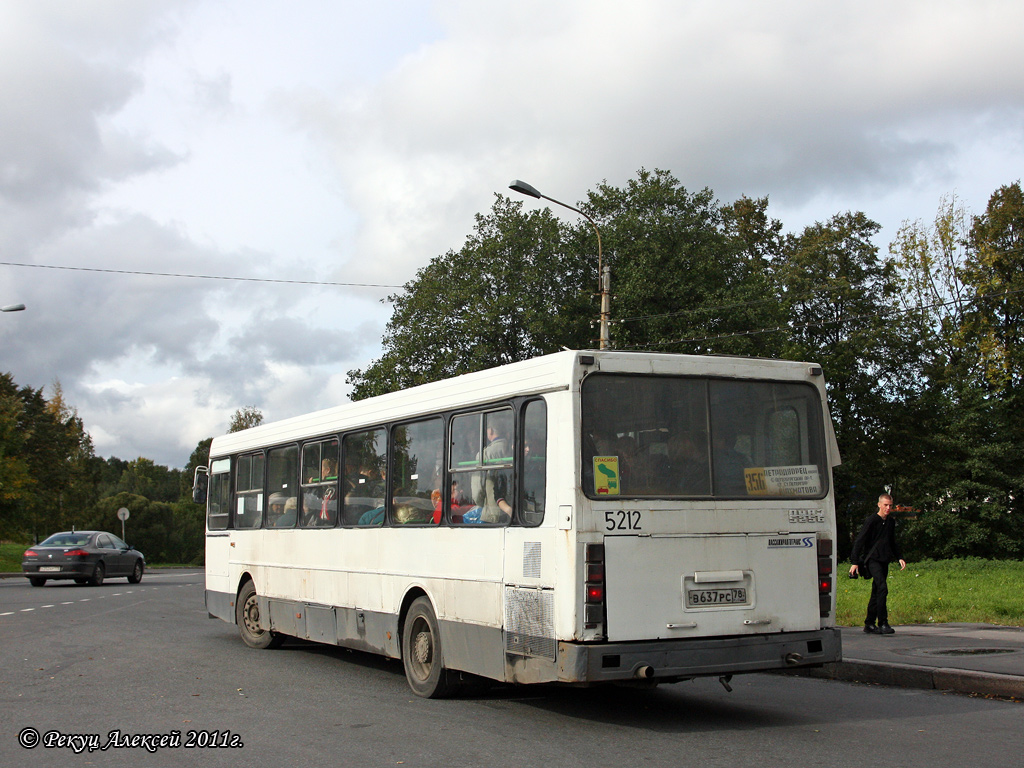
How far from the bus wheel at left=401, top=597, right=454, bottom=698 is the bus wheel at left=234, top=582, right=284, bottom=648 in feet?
14.1

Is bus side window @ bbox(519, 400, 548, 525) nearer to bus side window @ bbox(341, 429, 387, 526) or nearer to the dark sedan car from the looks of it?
bus side window @ bbox(341, 429, 387, 526)

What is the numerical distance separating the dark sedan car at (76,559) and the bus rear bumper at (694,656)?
24.5 metres

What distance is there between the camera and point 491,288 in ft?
143

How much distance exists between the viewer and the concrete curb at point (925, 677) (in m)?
9.38

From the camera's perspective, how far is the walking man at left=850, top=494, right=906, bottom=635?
13.6 meters

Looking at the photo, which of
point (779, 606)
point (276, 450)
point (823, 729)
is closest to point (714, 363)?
point (779, 606)

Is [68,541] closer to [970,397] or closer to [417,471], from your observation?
[417,471]

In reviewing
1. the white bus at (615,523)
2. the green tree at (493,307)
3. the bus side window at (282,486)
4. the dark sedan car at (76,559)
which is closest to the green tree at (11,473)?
the green tree at (493,307)

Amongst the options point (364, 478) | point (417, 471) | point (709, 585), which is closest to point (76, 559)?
point (364, 478)

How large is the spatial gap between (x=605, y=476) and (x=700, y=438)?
91 centimetres

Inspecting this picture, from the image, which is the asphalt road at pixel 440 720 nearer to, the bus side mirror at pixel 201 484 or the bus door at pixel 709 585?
the bus door at pixel 709 585

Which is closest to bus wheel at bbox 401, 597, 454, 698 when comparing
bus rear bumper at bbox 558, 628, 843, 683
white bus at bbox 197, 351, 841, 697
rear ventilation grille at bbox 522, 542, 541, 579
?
white bus at bbox 197, 351, 841, 697

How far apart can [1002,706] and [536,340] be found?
3332 centimetres
